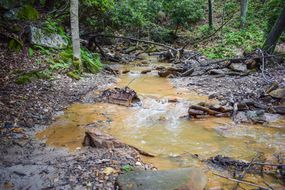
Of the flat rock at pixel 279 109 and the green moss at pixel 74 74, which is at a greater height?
the green moss at pixel 74 74

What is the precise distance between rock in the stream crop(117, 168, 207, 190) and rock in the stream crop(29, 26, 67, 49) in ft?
24.2

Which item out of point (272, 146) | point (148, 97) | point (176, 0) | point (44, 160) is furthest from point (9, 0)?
point (176, 0)

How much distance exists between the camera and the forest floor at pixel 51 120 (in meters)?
3.79

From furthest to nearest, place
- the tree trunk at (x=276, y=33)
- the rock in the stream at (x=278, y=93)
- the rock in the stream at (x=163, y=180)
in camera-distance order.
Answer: the tree trunk at (x=276, y=33)
the rock in the stream at (x=278, y=93)
the rock in the stream at (x=163, y=180)

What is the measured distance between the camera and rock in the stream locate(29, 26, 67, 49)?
976 cm

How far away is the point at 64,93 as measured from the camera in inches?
310

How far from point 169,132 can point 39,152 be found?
95.8 inches

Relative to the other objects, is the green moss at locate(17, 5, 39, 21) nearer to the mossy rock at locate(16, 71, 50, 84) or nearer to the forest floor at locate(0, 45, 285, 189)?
the forest floor at locate(0, 45, 285, 189)

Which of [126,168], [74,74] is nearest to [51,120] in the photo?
[126,168]

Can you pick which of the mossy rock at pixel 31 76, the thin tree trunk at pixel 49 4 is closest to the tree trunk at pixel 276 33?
the mossy rock at pixel 31 76

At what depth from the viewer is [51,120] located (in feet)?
20.0

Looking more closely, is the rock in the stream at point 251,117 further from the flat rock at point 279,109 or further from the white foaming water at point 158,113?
the white foaming water at point 158,113

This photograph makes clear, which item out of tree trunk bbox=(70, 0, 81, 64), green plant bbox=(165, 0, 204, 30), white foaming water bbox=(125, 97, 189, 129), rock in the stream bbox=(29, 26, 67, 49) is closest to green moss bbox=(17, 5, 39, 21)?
rock in the stream bbox=(29, 26, 67, 49)

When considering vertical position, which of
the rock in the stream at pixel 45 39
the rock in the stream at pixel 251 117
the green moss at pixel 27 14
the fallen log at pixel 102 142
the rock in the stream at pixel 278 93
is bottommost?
the fallen log at pixel 102 142
